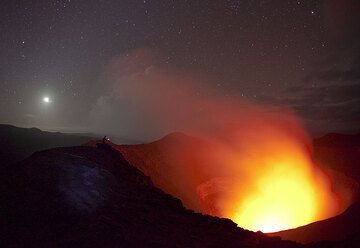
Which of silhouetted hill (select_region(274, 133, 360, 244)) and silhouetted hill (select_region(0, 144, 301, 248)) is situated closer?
silhouetted hill (select_region(0, 144, 301, 248))

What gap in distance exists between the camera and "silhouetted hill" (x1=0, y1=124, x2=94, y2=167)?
8162 cm

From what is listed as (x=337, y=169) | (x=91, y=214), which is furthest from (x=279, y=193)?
(x=91, y=214)

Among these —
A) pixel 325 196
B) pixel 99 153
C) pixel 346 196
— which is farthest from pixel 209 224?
pixel 325 196

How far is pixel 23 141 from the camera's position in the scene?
100375 mm

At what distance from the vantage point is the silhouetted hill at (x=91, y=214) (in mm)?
12158

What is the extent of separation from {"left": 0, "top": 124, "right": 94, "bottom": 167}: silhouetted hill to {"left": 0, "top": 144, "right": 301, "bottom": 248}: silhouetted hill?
62.4m

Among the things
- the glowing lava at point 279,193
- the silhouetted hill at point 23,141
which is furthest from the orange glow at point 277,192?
the silhouetted hill at point 23,141

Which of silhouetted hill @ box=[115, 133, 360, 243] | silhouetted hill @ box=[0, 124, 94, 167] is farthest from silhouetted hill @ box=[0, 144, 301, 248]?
silhouetted hill @ box=[0, 124, 94, 167]

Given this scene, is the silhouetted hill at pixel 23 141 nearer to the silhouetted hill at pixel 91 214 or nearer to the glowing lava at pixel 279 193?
the glowing lava at pixel 279 193

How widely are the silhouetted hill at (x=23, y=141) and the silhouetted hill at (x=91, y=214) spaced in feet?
205

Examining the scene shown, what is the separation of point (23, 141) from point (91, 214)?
97890 mm

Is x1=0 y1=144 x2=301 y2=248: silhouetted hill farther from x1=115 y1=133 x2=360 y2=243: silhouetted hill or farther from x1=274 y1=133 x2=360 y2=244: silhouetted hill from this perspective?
x1=115 y1=133 x2=360 y2=243: silhouetted hill

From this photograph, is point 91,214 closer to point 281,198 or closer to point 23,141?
point 281,198

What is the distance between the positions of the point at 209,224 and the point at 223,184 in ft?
111
